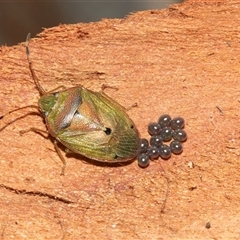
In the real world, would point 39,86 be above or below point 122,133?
above

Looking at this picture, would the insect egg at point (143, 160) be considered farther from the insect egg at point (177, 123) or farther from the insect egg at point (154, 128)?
the insect egg at point (177, 123)

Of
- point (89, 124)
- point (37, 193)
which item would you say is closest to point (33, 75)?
point (89, 124)

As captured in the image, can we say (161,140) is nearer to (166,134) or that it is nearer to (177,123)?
(166,134)

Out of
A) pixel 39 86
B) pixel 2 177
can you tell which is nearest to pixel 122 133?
pixel 39 86

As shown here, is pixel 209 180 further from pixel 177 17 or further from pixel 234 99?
pixel 177 17

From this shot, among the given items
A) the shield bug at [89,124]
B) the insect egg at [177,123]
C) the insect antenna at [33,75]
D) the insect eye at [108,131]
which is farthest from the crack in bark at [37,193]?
the insect egg at [177,123]

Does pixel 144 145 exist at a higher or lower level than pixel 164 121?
lower
